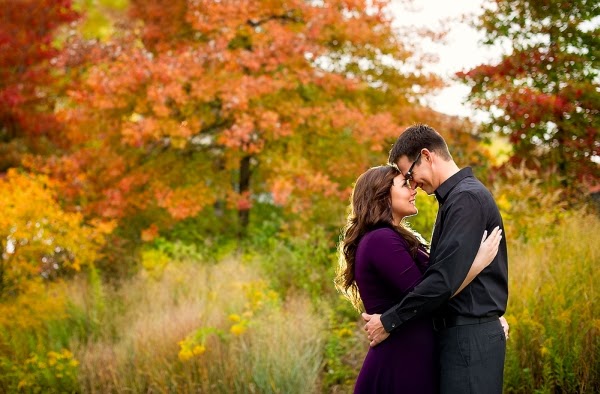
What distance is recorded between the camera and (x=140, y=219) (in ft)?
36.3

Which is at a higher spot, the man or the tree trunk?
the man

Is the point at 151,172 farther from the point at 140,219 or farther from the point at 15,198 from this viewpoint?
the point at 15,198

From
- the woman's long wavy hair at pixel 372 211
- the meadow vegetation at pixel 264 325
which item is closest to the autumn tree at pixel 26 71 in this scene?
the meadow vegetation at pixel 264 325

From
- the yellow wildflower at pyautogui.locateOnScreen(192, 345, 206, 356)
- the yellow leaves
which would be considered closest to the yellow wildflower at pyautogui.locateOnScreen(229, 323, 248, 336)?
the yellow wildflower at pyautogui.locateOnScreen(192, 345, 206, 356)

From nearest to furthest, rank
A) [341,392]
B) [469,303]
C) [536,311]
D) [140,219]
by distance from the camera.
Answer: [469,303] → [536,311] → [341,392] → [140,219]

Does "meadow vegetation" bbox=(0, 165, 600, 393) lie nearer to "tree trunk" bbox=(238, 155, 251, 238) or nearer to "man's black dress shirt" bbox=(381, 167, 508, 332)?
"man's black dress shirt" bbox=(381, 167, 508, 332)

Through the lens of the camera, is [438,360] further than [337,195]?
No

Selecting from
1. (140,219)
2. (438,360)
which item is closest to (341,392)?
(438,360)

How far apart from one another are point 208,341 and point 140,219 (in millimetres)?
5231

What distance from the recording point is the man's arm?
10.4 feet

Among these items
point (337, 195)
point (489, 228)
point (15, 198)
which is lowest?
point (337, 195)

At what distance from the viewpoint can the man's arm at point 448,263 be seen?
10.4ft

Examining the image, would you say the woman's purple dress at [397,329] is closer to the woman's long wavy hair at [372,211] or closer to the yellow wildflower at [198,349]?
the woman's long wavy hair at [372,211]

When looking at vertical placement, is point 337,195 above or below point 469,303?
below
